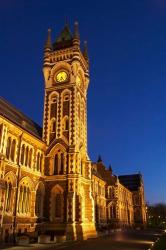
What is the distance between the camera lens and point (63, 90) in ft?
181

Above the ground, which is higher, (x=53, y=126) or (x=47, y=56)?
(x=47, y=56)

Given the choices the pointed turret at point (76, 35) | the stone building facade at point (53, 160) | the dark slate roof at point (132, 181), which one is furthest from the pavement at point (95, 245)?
the dark slate roof at point (132, 181)

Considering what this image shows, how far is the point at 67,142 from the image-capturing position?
50.3 m

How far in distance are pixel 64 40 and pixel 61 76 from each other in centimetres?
1072

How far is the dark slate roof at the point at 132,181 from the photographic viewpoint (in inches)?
5137

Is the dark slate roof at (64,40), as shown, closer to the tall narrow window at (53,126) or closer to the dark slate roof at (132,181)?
the tall narrow window at (53,126)

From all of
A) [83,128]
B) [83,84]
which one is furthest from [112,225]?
[83,84]

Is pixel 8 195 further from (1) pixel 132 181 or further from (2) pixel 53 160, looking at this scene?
(1) pixel 132 181

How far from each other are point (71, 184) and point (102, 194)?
36816mm

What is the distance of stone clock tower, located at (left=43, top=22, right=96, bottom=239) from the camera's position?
1800 inches

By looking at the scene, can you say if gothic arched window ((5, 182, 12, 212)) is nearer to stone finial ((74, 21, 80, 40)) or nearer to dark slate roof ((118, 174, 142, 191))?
stone finial ((74, 21, 80, 40))

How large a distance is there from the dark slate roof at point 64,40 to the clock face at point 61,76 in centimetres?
703

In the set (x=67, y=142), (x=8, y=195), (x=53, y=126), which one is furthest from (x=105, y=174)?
(x=8, y=195)

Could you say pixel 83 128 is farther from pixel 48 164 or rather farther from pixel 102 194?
pixel 102 194
